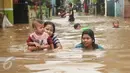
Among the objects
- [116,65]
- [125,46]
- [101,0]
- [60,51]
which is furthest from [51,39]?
[101,0]

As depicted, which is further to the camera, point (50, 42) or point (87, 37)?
point (50, 42)

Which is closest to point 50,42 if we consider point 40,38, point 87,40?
point 40,38

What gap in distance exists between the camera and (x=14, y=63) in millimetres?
6652

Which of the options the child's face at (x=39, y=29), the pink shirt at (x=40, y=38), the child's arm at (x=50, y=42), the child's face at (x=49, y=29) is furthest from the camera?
the child's face at (x=49, y=29)

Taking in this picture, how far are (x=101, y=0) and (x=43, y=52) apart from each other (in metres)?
38.2

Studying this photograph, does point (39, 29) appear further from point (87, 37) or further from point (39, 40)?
point (87, 37)

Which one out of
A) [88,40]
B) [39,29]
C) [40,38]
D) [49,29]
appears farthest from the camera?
[49,29]

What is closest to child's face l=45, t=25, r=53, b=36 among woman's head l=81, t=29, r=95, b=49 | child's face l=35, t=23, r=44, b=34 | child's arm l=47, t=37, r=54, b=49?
child's arm l=47, t=37, r=54, b=49

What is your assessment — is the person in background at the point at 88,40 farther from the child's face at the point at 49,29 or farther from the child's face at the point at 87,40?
the child's face at the point at 49,29

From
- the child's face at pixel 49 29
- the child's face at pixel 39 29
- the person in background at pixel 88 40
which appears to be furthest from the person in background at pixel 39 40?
the person in background at pixel 88 40

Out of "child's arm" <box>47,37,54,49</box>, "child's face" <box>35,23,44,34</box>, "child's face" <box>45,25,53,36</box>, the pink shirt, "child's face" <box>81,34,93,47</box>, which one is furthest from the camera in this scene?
"child's face" <box>45,25,53,36</box>

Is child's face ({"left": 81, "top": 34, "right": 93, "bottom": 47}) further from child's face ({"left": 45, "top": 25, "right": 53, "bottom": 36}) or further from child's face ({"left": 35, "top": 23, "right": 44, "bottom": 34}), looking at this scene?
child's face ({"left": 45, "top": 25, "right": 53, "bottom": 36})

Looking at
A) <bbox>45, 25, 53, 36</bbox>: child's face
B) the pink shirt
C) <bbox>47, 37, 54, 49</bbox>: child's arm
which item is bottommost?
<bbox>47, 37, 54, 49</bbox>: child's arm

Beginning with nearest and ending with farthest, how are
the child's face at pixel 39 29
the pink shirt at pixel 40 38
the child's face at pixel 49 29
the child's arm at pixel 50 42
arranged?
1. the child's face at pixel 39 29
2. the pink shirt at pixel 40 38
3. the child's arm at pixel 50 42
4. the child's face at pixel 49 29
